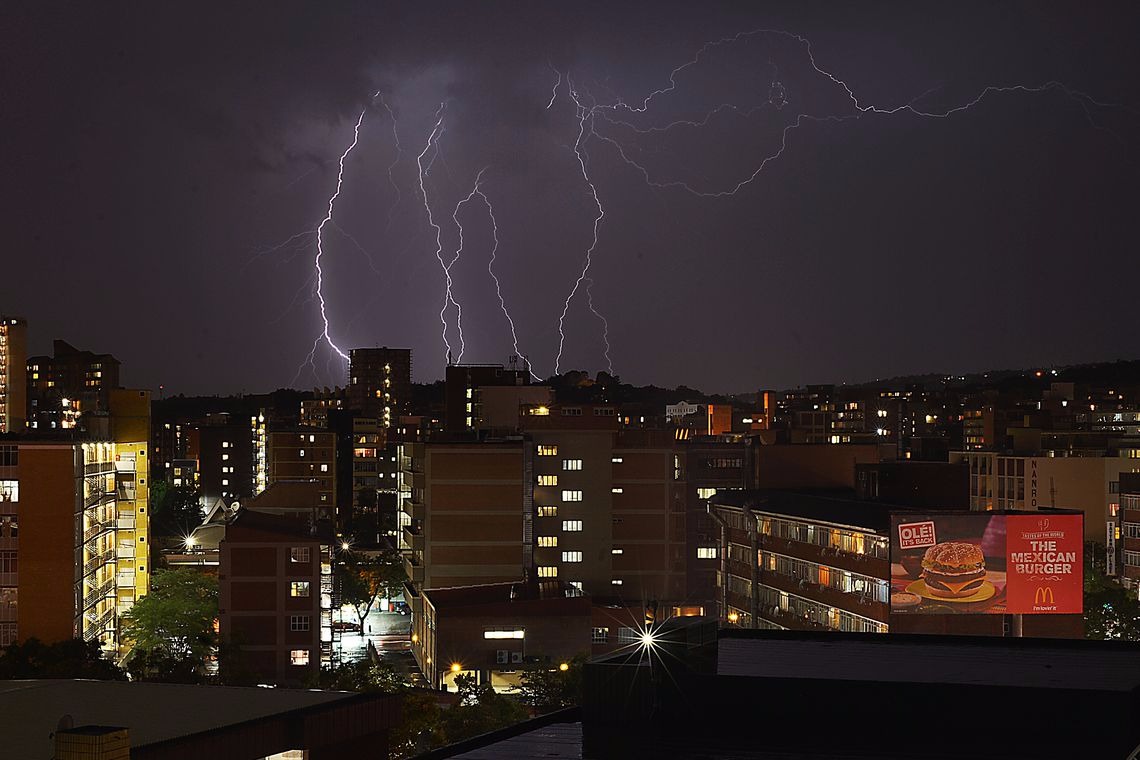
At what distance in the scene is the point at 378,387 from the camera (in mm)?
123562

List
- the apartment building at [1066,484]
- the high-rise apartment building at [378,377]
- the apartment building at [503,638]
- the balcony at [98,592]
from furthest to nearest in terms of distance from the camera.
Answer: the high-rise apartment building at [378,377] < the apartment building at [1066,484] < the apartment building at [503,638] < the balcony at [98,592]

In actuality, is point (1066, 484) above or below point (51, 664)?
above

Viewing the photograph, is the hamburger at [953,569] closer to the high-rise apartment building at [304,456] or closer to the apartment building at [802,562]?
the apartment building at [802,562]

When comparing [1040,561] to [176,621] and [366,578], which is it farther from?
[366,578]

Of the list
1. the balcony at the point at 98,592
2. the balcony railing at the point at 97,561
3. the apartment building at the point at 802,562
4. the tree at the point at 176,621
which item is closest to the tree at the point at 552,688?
the tree at the point at 176,621

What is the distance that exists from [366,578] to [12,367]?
32.6m

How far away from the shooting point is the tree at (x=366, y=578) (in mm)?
41531

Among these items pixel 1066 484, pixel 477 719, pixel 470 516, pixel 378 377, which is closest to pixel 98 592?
pixel 470 516

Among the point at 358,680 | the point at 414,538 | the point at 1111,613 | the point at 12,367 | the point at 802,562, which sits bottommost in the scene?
the point at 1111,613

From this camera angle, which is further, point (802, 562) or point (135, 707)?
point (802, 562)

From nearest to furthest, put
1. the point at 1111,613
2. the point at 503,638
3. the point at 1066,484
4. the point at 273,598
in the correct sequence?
the point at 273,598, the point at 503,638, the point at 1111,613, the point at 1066,484

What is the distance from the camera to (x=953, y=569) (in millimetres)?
28984

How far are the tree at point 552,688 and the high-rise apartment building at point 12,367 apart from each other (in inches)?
1765

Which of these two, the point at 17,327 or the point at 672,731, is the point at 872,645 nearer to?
the point at 672,731
